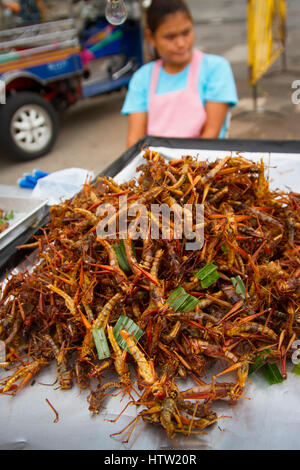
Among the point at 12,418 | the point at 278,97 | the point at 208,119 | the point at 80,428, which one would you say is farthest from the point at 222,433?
the point at 278,97

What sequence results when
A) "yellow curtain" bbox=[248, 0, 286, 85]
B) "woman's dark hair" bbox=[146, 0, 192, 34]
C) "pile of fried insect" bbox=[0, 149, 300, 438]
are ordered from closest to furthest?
1. "pile of fried insect" bbox=[0, 149, 300, 438]
2. "woman's dark hair" bbox=[146, 0, 192, 34]
3. "yellow curtain" bbox=[248, 0, 286, 85]

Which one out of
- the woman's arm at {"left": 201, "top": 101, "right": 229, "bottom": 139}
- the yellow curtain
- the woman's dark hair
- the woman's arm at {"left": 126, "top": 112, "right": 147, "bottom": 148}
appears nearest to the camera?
the woman's dark hair

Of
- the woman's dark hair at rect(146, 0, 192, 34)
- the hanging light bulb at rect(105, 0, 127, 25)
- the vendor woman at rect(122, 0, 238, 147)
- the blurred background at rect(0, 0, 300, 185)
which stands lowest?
the blurred background at rect(0, 0, 300, 185)

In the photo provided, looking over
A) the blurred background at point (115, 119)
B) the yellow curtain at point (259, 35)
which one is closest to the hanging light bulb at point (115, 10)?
Result: the blurred background at point (115, 119)

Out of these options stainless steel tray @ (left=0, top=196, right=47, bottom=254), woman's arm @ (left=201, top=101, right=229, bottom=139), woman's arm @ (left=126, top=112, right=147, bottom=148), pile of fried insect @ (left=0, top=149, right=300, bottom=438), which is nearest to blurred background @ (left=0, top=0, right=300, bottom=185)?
woman's arm @ (left=126, top=112, right=147, bottom=148)

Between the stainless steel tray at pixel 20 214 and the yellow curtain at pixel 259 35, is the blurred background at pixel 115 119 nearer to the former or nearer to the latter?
the yellow curtain at pixel 259 35

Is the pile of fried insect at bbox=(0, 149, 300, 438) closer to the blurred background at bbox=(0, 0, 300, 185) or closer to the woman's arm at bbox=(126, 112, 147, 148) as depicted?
the woman's arm at bbox=(126, 112, 147, 148)

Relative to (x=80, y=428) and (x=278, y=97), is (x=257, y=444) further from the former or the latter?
(x=278, y=97)
